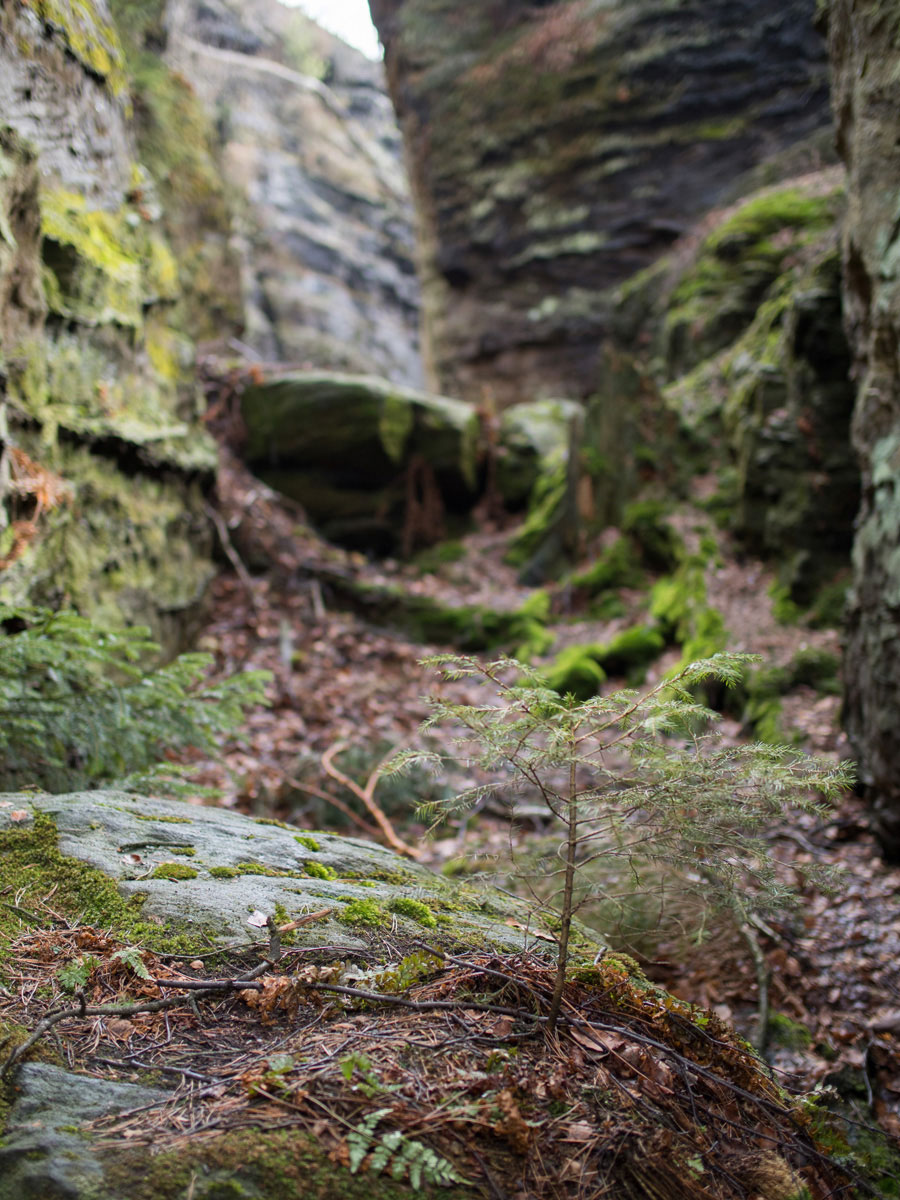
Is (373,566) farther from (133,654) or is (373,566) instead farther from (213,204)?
(133,654)

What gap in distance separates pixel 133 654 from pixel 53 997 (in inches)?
73.8

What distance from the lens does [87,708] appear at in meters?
3.58

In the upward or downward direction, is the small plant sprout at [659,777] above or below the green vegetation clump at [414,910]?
above

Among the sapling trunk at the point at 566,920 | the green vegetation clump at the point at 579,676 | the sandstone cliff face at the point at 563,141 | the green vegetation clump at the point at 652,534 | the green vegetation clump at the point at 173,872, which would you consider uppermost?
the sandstone cliff face at the point at 563,141

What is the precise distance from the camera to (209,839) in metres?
2.81

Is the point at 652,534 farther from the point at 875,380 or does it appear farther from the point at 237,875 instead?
the point at 237,875

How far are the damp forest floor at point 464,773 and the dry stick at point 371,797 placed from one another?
4 centimetres

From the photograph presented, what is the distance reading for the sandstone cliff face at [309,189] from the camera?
24844mm

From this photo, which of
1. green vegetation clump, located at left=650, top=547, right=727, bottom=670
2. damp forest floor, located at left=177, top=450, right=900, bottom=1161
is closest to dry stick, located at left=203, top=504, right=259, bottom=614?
damp forest floor, located at left=177, top=450, right=900, bottom=1161

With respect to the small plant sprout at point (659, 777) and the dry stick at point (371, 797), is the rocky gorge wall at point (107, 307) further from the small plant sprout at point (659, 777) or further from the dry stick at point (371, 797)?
the small plant sprout at point (659, 777)

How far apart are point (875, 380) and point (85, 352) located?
6.42 metres

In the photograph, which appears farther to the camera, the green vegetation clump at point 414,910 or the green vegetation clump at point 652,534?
the green vegetation clump at point 652,534

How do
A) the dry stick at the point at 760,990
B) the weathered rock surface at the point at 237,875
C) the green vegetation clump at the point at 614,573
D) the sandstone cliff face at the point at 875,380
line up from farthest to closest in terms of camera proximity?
the green vegetation clump at the point at 614,573 → the sandstone cliff face at the point at 875,380 → the dry stick at the point at 760,990 → the weathered rock surface at the point at 237,875

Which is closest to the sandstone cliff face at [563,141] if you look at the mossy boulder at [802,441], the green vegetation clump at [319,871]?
the mossy boulder at [802,441]
